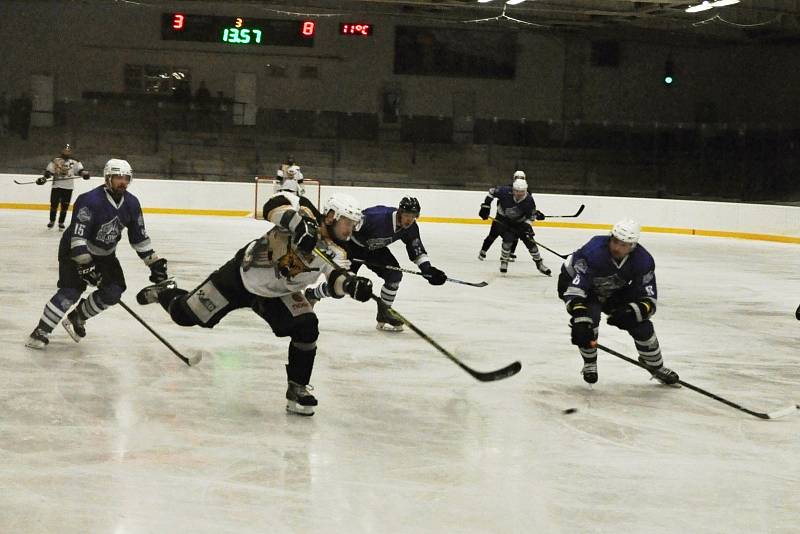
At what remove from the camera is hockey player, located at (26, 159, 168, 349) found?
5.74m

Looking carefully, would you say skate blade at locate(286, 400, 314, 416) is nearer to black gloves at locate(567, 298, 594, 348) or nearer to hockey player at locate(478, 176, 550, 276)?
black gloves at locate(567, 298, 594, 348)

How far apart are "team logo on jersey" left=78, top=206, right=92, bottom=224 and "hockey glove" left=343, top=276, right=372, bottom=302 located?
1914 mm

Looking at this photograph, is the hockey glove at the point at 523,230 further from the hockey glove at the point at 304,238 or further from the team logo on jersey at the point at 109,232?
the hockey glove at the point at 304,238

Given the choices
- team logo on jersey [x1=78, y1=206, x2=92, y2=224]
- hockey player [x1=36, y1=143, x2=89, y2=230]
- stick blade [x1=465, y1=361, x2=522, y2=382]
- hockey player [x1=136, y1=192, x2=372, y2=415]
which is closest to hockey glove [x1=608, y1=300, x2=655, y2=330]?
stick blade [x1=465, y1=361, x2=522, y2=382]

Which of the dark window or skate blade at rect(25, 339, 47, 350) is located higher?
the dark window

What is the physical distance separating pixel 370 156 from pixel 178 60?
406 cm

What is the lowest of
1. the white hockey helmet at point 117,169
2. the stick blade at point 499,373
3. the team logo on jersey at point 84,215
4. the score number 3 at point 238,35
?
the stick blade at point 499,373

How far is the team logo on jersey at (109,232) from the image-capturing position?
19.2ft


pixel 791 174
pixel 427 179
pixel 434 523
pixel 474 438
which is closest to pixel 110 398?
pixel 474 438

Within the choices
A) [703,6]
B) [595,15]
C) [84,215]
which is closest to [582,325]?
[84,215]

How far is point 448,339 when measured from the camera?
723 centimetres

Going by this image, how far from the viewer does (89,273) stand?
5641mm

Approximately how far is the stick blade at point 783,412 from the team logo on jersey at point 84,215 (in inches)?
141

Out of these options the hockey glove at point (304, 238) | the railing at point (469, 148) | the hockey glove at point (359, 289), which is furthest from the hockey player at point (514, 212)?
the railing at point (469, 148)
